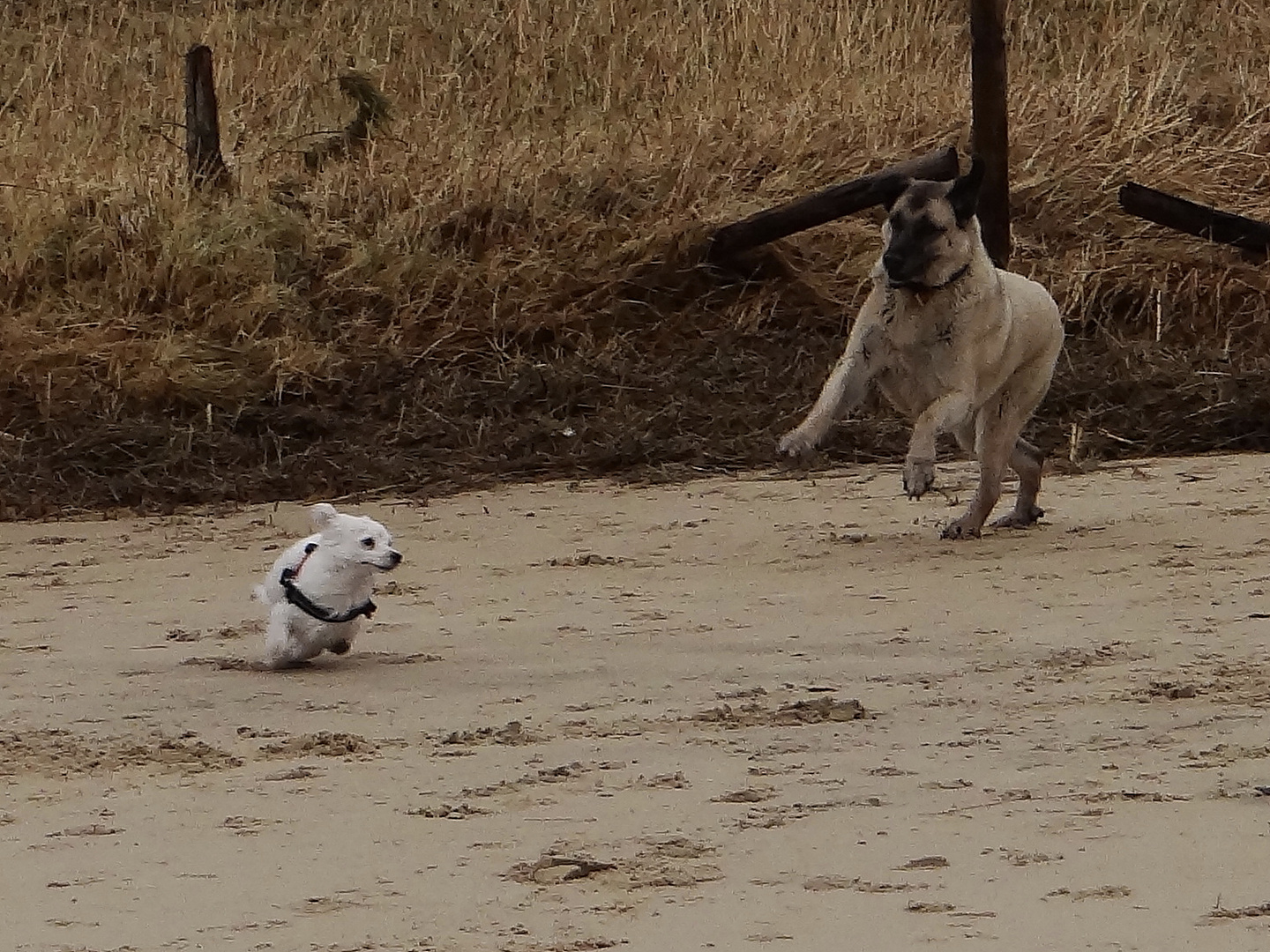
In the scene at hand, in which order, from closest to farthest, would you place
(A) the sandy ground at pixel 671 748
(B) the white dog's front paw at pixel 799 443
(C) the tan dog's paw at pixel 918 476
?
(A) the sandy ground at pixel 671 748 < (C) the tan dog's paw at pixel 918 476 < (B) the white dog's front paw at pixel 799 443

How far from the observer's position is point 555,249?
12.9 metres

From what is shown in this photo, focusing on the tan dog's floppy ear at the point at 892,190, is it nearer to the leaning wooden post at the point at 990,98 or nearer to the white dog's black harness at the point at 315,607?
the white dog's black harness at the point at 315,607

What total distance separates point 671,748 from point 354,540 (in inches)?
50.6

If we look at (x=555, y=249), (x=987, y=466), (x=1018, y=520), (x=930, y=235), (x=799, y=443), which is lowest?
(x=555, y=249)

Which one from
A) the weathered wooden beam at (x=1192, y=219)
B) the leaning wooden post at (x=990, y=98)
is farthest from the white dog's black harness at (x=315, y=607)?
the weathered wooden beam at (x=1192, y=219)

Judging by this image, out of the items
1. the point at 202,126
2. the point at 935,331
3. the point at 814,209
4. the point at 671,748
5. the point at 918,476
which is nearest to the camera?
the point at 671,748

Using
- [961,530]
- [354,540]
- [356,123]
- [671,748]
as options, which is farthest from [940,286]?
[356,123]

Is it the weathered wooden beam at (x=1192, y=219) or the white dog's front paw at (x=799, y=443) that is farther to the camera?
the weathered wooden beam at (x=1192, y=219)

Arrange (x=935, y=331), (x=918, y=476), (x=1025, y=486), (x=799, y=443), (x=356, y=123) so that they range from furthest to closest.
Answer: (x=356, y=123)
(x=1025, y=486)
(x=935, y=331)
(x=799, y=443)
(x=918, y=476)

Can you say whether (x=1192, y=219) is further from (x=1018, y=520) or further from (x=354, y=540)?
(x=354, y=540)

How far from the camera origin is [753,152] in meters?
13.7

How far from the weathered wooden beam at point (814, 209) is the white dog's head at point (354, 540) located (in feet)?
18.3

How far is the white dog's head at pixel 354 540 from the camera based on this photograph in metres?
5.84

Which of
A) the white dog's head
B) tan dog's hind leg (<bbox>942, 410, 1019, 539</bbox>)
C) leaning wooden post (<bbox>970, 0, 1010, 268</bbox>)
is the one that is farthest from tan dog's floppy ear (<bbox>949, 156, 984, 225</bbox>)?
leaning wooden post (<bbox>970, 0, 1010, 268</bbox>)
